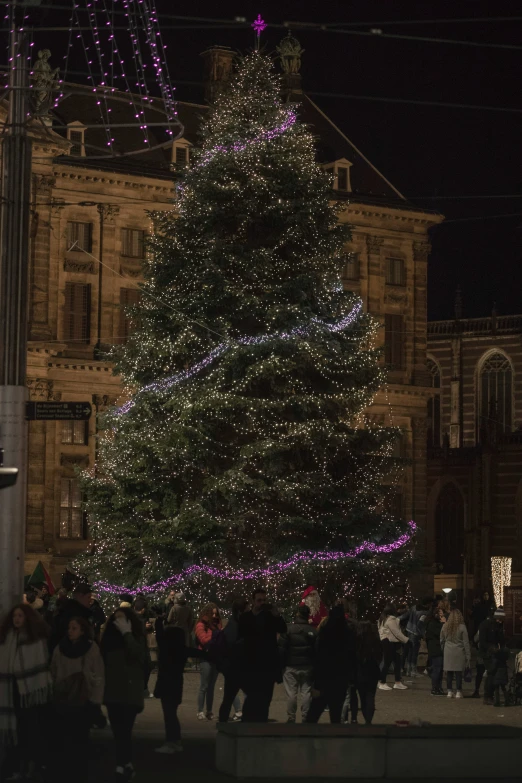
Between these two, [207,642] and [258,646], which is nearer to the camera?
[258,646]

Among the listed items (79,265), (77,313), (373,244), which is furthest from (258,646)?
(373,244)

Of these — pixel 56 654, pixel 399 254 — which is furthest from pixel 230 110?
pixel 399 254

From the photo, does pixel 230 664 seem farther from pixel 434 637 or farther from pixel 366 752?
pixel 434 637

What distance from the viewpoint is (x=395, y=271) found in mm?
68250

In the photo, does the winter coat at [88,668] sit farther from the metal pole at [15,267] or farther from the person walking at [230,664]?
the person walking at [230,664]

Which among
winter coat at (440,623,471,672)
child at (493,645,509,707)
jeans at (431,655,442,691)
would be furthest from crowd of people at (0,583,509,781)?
jeans at (431,655,442,691)

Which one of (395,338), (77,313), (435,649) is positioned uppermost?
(77,313)

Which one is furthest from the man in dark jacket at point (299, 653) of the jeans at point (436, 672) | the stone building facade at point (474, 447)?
the stone building facade at point (474, 447)

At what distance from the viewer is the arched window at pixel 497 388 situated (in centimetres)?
8562

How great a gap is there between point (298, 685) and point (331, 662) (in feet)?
4.56

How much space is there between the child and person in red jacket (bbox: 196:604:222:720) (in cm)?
586

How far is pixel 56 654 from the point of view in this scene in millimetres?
15227

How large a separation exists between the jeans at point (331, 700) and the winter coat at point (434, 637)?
968cm

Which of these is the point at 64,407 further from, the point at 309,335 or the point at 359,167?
the point at 359,167
